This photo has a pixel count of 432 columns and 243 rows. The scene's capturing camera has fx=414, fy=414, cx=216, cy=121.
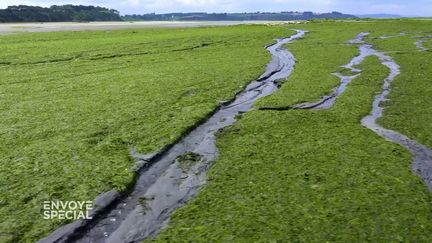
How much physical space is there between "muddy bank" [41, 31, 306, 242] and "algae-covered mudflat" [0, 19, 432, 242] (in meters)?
0.05

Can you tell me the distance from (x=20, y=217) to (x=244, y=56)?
32.8 m

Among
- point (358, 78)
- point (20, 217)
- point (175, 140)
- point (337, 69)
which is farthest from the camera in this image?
point (337, 69)

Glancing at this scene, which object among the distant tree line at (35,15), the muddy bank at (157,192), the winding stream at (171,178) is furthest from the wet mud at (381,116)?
the distant tree line at (35,15)

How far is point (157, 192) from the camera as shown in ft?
36.5

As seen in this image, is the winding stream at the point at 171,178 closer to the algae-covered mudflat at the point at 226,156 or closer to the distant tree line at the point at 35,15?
the algae-covered mudflat at the point at 226,156

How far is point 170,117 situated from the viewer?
59.0ft

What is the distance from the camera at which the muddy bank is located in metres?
9.03

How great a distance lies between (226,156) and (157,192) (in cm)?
317

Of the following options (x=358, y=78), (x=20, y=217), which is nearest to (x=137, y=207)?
(x=20, y=217)

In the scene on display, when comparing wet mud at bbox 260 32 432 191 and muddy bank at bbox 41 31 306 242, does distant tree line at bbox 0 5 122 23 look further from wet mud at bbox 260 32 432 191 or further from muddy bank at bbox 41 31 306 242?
muddy bank at bbox 41 31 306 242

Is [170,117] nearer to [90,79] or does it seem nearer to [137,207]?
[137,207]

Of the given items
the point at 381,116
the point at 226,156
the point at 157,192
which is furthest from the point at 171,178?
the point at 381,116

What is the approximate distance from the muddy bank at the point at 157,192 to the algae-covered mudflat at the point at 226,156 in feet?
0.15

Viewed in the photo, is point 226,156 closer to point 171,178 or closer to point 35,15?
point 171,178
